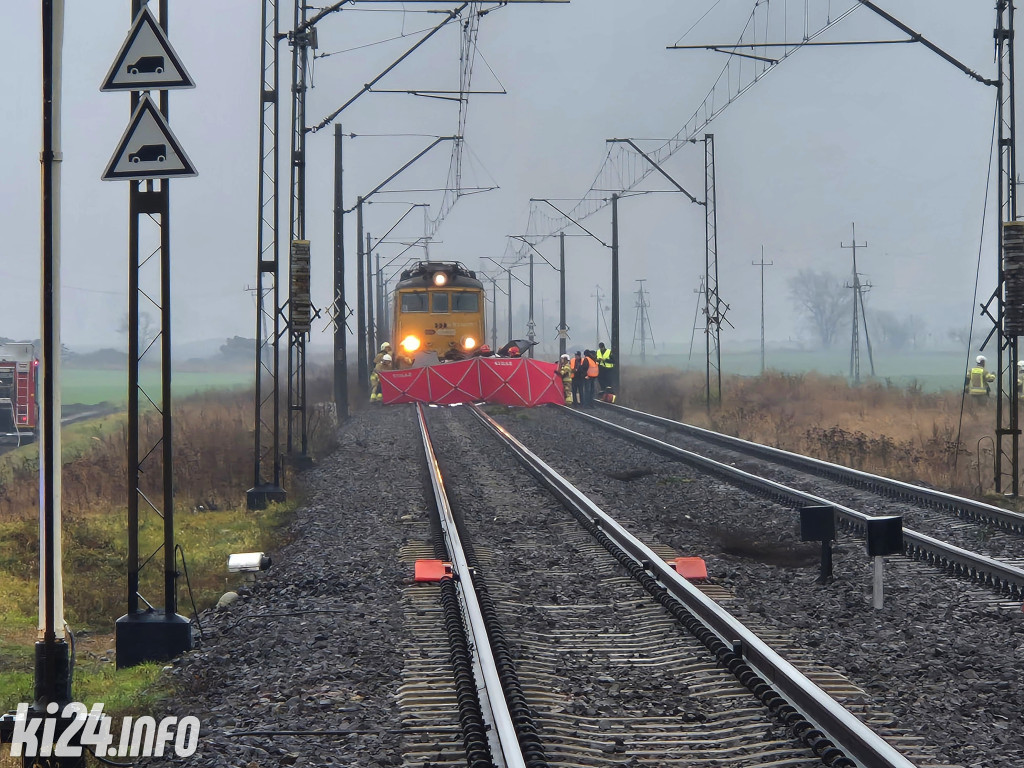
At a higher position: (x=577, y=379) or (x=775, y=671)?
(x=577, y=379)

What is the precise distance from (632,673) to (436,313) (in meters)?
29.6

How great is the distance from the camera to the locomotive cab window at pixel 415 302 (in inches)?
1415

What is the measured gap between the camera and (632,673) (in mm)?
6840

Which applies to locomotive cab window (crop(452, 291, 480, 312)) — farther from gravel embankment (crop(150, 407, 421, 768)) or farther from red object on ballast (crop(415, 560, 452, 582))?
red object on ballast (crop(415, 560, 452, 582))

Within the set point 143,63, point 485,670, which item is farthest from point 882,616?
point 143,63

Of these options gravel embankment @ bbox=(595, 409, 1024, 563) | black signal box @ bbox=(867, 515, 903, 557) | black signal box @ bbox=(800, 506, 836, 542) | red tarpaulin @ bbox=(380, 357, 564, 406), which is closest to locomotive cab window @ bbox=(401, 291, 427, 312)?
red tarpaulin @ bbox=(380, 357, 564, 406)

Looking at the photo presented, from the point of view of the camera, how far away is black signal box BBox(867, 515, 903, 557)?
8484mm

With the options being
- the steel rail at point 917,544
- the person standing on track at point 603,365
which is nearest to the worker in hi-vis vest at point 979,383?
the person standing on track at point 603,365

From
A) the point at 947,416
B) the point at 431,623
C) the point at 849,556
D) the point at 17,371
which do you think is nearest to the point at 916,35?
the point at 849,556

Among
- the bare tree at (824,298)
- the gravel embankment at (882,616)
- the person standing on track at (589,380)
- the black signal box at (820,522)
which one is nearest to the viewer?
the gravel embankment at (882,616)

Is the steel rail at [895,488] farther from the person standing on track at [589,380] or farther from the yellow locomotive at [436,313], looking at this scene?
the yellow locomotive at [436,313]

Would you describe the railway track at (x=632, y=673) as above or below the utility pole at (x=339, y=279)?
below

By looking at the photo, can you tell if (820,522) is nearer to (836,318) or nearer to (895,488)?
(895,488)

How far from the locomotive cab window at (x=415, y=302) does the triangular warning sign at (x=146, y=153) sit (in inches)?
1150
